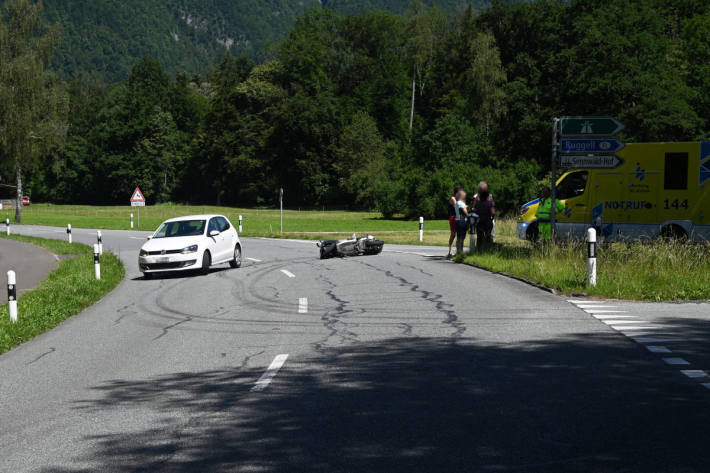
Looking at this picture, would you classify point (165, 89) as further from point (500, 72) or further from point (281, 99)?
point (500, 72)

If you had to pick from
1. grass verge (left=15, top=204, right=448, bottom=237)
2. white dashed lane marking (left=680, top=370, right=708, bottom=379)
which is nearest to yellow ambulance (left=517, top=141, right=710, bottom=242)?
white dashed lane marking (left=680, top=370, right=708, bottom=379)

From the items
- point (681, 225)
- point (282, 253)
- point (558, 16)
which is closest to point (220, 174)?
point (558, 16)

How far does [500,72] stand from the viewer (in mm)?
63906

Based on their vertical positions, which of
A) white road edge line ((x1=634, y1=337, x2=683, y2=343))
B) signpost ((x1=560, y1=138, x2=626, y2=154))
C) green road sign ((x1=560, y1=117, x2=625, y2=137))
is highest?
green road sign ((x1=560, y1=117, x2=625, y2=137))

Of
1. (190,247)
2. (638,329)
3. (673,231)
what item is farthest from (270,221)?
(638,329)

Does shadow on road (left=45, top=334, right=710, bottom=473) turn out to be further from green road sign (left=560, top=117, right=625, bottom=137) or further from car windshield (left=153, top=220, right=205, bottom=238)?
car windshield (left=153, top=220, right=205, bottom=238)

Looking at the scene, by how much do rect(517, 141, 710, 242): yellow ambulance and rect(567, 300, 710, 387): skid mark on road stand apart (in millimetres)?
8946

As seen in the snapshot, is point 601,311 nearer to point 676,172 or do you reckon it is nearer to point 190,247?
point 190,247

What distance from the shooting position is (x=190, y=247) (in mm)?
18969

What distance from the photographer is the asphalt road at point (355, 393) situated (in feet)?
15.9

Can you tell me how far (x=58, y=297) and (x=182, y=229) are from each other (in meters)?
6.21

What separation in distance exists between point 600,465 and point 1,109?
60913 millimetres

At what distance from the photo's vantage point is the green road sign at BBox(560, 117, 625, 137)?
55.6 feet

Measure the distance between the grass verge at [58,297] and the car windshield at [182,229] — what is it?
1542mm
